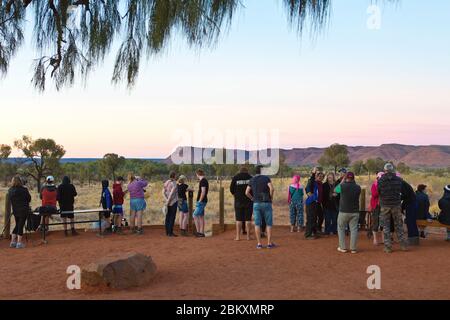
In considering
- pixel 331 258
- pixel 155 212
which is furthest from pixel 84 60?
pixel 155 212

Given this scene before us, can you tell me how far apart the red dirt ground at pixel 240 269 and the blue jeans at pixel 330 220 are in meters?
0.46

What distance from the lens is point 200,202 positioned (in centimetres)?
1152

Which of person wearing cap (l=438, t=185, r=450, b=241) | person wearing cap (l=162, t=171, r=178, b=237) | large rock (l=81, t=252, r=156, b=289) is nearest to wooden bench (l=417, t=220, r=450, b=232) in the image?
person wearing cap (l=438, t=185, r=450, b=241)

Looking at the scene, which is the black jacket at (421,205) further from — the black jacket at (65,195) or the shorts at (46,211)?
the shorts at (46,211)

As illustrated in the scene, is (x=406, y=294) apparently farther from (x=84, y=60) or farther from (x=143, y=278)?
(x=84, y=60)

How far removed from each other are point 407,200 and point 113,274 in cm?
605

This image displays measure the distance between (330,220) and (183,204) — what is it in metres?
3.49

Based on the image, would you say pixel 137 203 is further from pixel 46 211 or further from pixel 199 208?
pixel 46 211

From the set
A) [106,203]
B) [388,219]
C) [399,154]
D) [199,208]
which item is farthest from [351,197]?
[399,154]

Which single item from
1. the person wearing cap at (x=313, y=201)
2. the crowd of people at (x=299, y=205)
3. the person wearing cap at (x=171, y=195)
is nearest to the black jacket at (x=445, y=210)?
the crowd of people at (x=299, y=205)

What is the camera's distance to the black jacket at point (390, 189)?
936cm

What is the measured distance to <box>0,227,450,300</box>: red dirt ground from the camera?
6.75m

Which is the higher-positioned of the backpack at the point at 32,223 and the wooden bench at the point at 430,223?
the wooden bench at the point at 430,223
